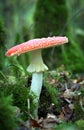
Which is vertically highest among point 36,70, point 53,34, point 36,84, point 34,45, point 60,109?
point 53,34

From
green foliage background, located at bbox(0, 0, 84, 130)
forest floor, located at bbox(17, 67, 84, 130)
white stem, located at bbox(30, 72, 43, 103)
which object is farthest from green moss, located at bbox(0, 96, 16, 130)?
white stem, located at bbox(30, 72, 43, 103)

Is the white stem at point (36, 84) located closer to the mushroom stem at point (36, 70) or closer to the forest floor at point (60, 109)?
the mushroom stem at point (36, 70)

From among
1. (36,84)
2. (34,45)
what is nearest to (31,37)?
(36,84)

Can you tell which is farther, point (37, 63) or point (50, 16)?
point (50, 16)

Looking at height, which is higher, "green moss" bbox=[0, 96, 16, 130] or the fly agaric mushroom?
the fly agaric mushroom

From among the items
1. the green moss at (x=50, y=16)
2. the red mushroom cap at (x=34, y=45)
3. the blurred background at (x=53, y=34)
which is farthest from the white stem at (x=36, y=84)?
the green moss at (x=50, y=16)

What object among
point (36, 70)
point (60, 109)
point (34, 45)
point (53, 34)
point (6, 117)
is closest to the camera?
Result: point (6, 117)

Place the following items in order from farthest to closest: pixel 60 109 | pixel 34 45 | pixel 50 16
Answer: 1. pixel 50 16
2. pixel 60 109
3. pixel 34 45

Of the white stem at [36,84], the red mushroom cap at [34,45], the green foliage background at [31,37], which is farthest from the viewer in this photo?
the white stem at [36,84]

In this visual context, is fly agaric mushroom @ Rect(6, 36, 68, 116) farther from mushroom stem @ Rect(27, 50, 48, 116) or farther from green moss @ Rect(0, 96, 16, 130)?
green moss @ Rect(0, 96, 16, 130)

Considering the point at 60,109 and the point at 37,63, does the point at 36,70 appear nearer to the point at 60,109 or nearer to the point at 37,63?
the point at 37,63

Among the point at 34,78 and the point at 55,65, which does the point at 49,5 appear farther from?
the point at 34,78
